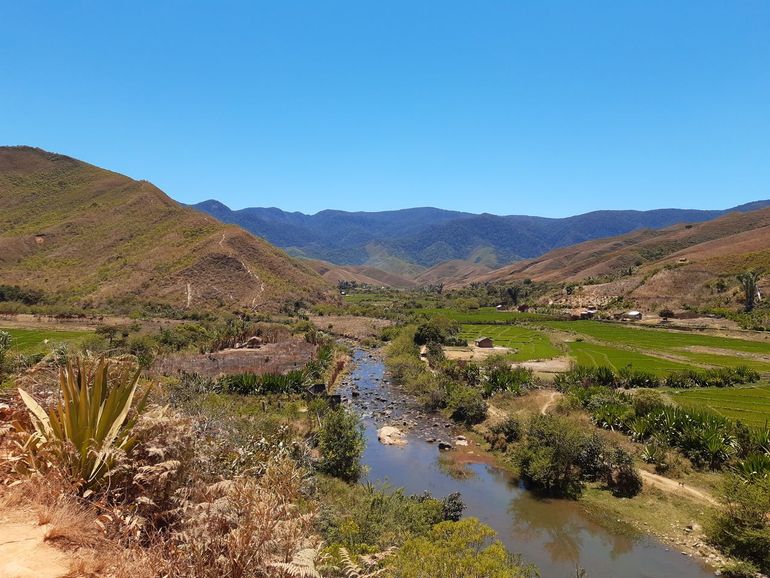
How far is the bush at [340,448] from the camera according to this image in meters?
22.7

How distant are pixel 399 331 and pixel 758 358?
44.6 m

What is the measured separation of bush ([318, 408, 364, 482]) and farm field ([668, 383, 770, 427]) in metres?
22.8

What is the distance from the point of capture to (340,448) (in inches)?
910

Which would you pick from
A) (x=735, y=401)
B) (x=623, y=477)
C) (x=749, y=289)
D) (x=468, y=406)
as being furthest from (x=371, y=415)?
(x=749, y=289)

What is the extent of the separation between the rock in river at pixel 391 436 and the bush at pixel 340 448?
5.90 meters

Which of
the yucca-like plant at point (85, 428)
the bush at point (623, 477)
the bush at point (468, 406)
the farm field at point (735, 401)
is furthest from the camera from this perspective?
the bush at point (468, 406)

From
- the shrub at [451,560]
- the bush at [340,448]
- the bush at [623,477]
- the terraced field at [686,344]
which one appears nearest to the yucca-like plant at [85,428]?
the shrub at [451,560]

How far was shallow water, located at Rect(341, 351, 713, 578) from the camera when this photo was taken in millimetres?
17094

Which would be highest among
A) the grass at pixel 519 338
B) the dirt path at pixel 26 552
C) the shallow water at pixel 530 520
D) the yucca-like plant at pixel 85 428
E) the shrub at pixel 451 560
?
the yucca-like plant at pixel 85 428

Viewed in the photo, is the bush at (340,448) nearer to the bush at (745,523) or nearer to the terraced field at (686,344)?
the bush at (745,523)

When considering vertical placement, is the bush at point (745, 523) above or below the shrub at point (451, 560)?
below

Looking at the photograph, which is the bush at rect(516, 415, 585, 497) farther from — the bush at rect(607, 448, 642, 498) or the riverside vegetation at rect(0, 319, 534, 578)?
the riverside vegetation at rect(0, 319, 534, 578)

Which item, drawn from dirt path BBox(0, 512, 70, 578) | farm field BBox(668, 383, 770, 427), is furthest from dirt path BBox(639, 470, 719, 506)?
dirt path BBox(0, 512, 70, 578)

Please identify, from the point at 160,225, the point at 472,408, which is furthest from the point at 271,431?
the point at 160,225
